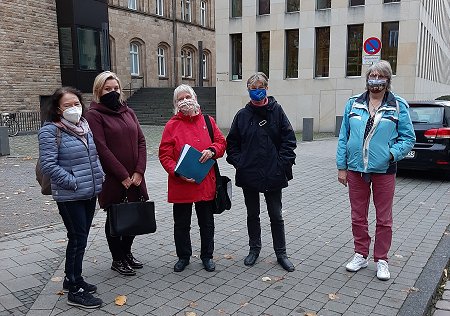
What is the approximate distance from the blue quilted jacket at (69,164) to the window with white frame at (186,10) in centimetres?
3604

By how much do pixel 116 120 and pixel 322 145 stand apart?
12055 millimetres

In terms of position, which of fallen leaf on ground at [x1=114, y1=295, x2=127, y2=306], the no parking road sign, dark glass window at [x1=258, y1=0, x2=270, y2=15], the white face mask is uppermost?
dark glass window at [x1=258, y1=0, x2=270, y2=15]

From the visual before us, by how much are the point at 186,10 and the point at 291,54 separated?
62.6 feet

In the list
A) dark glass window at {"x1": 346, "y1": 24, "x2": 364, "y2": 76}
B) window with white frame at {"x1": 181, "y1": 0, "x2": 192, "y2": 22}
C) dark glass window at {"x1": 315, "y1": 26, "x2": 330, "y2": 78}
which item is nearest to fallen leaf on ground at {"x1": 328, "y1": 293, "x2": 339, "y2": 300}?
dark glass window at {"x1": 346, "y1": 24, "x2": 364, "y2": 76}

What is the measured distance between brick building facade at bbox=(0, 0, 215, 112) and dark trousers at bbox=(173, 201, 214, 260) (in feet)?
61.9

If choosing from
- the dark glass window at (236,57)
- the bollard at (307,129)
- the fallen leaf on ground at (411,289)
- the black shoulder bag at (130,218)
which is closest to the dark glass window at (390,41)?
the bollard at (307,129)

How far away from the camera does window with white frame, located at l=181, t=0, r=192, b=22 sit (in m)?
37.6

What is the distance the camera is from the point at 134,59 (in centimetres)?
Answer: 3344

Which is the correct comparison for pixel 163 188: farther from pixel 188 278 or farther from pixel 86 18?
pixel 86 18

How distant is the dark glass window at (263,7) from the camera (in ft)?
73.9

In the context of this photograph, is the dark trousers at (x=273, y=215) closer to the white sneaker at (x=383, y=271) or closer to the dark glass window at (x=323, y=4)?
the white sneaker at (x=383, y=271)

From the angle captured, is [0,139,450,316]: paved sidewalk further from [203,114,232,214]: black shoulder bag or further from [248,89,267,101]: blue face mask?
[248,89,267,101]: blue face mask

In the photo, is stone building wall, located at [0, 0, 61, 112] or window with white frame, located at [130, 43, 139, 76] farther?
window with white frame, located at [130, 43, 139, 76]

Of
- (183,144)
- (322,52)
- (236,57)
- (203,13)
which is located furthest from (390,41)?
(203,13)
